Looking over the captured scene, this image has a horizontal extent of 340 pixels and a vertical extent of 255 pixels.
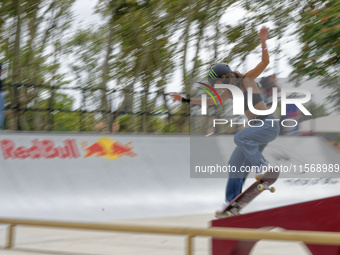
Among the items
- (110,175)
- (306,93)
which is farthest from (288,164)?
(110,175)

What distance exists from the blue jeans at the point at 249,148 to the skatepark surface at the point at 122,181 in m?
1.17

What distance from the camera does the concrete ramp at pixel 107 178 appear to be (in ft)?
25.3

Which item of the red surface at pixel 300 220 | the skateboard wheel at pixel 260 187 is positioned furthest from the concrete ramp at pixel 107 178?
the red surface at pixel 300 220

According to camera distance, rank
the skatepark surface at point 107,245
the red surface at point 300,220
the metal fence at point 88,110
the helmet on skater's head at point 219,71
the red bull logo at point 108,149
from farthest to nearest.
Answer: the metal fence at point 88,110, the red bull logo at point 108,149, the helmet on skater's head at point 219,71, the skatepark surface at point 107,245, the red surface at point 300,220

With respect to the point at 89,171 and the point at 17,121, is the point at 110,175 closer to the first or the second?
the point at 89,171

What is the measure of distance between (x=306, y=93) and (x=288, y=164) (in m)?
2.51

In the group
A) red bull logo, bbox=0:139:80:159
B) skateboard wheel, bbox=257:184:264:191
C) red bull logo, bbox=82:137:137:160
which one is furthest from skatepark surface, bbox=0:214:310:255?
red bull logo, bbox=82:137:137:160

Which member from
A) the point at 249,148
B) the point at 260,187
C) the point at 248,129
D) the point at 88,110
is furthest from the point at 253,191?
the point at 88,110

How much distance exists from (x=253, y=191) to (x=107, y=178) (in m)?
3.13

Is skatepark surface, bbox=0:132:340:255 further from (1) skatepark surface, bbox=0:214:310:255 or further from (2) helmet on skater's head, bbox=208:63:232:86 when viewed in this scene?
(2) helmet on skater's head, bbox=208:63:232:86

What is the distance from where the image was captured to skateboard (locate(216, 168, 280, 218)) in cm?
590

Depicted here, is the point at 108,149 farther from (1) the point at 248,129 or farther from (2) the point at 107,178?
(1) the point at 248,129

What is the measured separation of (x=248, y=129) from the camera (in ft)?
20.0

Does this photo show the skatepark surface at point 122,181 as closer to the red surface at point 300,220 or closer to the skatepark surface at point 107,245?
the skatepark surface at point 107,245
